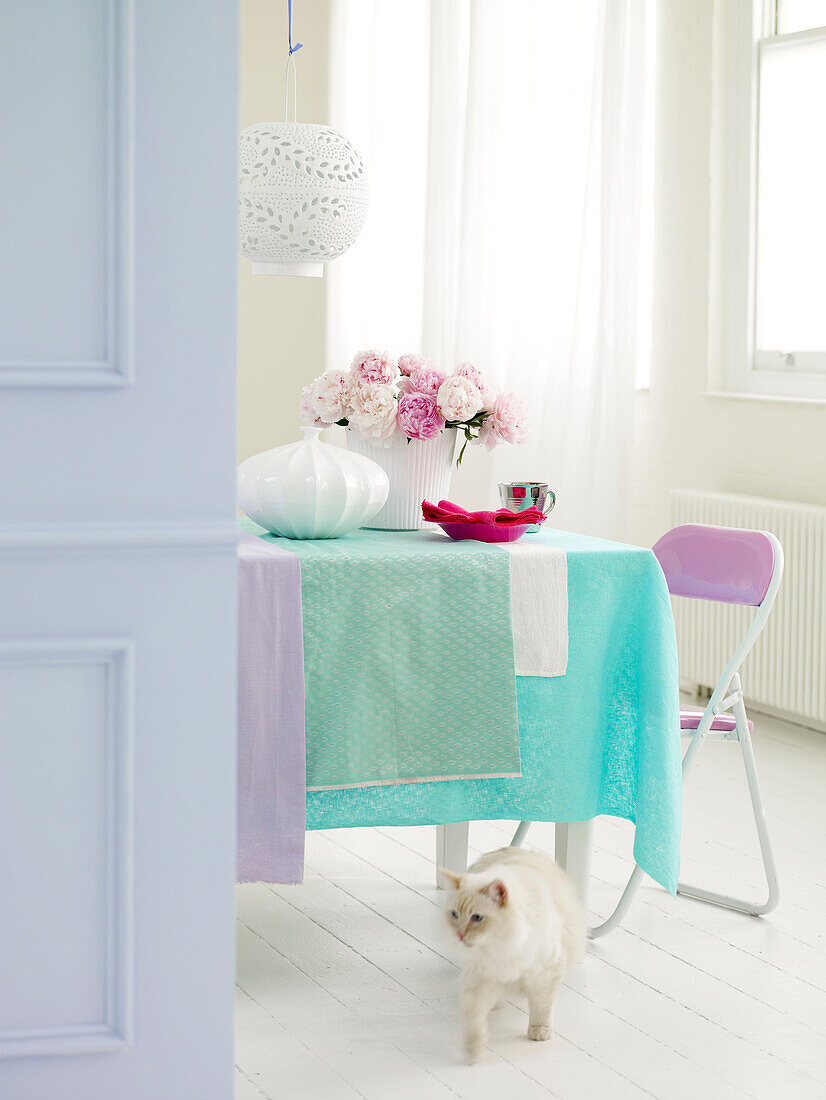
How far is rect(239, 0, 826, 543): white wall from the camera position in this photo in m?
4.30

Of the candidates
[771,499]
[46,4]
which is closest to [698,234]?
[771,499]

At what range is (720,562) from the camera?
267 cm

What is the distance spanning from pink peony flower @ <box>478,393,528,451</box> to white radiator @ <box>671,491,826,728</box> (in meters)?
1.72

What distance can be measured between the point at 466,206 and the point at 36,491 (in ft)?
11.6

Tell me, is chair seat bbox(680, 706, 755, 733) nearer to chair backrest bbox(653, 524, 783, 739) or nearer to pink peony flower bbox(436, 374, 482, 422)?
chair backrest bbox(653, 524, 783, 739)

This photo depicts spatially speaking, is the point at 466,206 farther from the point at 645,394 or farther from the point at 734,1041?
the point at 734,1041

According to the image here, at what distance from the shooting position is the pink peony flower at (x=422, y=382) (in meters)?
2.55

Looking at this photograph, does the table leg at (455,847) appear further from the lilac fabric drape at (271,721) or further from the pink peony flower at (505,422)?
the pink peony flower at (505,422)

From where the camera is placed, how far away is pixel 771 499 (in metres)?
4.26

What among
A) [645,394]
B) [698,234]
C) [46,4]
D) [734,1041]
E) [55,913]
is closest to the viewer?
[46,4]

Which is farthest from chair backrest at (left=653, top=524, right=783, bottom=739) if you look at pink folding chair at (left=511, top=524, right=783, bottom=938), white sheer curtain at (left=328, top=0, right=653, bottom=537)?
white sheer curtain at (left=328, top=0, right=653, bottom=537)

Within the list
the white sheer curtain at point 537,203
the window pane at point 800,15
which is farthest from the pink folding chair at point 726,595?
the window pane at point 800,15

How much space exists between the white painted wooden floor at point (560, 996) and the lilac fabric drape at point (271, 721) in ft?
0.90

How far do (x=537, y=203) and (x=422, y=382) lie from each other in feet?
7.95
